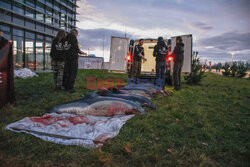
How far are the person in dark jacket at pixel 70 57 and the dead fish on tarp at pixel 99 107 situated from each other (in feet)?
7.98

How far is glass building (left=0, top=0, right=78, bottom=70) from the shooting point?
16.2m

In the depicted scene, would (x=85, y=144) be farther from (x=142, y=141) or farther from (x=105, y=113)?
(x=105, y=113)

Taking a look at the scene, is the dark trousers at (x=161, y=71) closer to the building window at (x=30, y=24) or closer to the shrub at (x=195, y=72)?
the shrub at (x=195, y=72)

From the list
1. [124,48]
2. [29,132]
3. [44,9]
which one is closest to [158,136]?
[29,132]

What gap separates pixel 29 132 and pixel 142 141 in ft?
5.21

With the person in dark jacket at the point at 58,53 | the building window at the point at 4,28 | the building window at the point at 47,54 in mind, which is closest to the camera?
the person in dark jacket at the point at 58,53

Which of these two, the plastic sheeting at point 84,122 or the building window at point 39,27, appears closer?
the plastic sheeting at point 84,122

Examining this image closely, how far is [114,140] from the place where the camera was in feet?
7.91

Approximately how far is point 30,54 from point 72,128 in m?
18.7

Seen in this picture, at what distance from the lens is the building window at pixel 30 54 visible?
59.5 ft

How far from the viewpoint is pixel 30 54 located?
1859 cm

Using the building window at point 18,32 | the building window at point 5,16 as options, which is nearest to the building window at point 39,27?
the building window at point 18,32

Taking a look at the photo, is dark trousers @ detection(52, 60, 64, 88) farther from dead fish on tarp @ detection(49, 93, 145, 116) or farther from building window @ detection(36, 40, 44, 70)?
building window @ detection(36, 40, 44, 70)

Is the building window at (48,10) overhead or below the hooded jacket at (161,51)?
overhead
